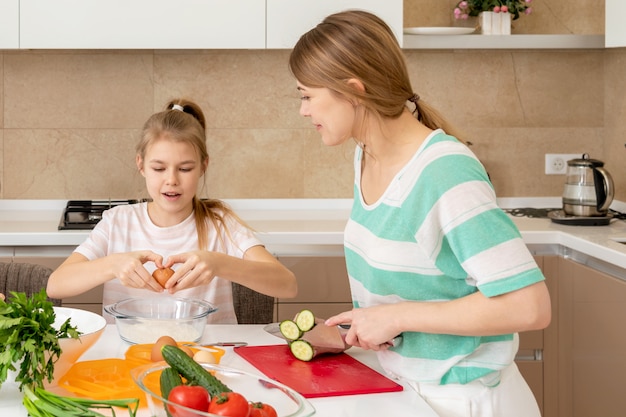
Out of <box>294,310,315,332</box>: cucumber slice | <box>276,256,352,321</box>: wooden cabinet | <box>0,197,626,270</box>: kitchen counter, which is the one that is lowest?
<box>276,256,352,321</box>: wooden cabinet

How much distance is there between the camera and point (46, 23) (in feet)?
9.81

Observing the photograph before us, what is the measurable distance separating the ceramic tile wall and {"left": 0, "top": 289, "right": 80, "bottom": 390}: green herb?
2098 millimetres

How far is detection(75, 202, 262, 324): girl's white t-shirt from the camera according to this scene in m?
Result: 2.25

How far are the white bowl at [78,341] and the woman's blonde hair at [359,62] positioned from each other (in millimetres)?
552

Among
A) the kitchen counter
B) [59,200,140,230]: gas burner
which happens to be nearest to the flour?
the kitchen counter

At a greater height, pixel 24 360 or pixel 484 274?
pixel 484 274

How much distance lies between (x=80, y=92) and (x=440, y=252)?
2299 mm

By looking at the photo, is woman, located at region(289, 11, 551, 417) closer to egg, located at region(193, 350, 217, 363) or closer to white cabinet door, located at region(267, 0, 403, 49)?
egg, located at region(193, 350, 217, 363)

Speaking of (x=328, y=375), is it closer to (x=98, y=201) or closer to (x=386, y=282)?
(x=386, y=282)

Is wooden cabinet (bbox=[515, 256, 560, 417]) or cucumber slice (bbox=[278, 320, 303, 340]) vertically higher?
cucumber slice (bbox=[278, 320, 303, 340])

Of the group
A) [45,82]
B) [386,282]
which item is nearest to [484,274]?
[386,282]

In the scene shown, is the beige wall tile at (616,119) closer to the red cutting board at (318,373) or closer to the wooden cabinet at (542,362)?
the wooden cabinet at (542,362)

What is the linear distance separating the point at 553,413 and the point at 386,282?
1.75m

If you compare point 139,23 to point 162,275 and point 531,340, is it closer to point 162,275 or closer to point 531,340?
point 162,275
